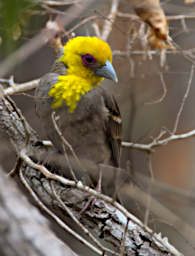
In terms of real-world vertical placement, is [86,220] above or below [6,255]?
below

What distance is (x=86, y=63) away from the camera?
11.2ft

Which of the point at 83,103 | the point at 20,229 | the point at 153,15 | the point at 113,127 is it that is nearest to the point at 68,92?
the point at 83,103

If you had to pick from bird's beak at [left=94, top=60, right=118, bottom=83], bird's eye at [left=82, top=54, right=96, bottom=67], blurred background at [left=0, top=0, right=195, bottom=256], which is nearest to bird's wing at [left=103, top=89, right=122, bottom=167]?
bird's beak at [left=94, top=60, right=118, bottom=83]

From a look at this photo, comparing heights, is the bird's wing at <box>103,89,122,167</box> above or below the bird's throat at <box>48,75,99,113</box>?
below

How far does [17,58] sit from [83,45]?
1.54 m

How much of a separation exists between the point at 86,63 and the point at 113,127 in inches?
23.0

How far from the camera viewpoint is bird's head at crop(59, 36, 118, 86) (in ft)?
11.1

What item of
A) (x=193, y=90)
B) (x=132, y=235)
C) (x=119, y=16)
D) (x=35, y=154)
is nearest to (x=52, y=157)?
(x=35, y=154)

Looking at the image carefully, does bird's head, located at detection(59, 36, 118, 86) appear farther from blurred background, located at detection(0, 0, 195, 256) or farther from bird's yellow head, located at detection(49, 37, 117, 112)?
blurred background, located at detection(0, 0, 195, 256)

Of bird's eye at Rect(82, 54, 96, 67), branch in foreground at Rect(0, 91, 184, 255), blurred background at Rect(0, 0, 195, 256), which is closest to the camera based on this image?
branch in foreground at Rect(0, 91, 184, 255)

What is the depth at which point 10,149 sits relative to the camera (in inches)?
108

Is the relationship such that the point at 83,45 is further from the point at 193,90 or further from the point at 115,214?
the point at 193,90

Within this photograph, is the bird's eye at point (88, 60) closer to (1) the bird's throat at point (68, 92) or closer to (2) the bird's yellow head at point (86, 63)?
(2) the bird's yellow head at point (86, 63)

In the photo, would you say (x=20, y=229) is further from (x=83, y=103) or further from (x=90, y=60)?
(x=90, y=60)
